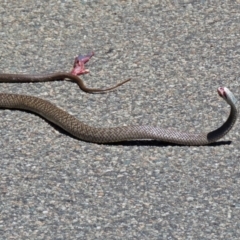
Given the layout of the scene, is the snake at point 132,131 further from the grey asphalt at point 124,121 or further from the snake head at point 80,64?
the snake head at point 80,64

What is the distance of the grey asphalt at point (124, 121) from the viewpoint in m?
6.31

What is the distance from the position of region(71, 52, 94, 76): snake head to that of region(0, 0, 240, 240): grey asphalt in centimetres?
8

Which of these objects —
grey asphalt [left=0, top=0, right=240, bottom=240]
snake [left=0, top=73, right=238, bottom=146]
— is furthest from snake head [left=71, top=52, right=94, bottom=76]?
snake [left=0, top=73, right=238, bottom=146]

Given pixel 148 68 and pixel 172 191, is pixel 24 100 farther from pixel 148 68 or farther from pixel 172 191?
pixel 172 191

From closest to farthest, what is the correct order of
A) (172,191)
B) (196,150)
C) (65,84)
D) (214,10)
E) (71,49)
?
(172,191), (196,150), (65,84), (71,49), (214,10)

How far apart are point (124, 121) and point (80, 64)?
1.06 m

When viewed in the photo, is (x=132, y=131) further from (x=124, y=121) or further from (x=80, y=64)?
(x=80, y=64)

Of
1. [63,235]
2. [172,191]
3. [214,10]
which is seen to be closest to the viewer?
[63,235]

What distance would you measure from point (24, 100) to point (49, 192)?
1387 millimetres

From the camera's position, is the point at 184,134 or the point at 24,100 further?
the point at 24,100

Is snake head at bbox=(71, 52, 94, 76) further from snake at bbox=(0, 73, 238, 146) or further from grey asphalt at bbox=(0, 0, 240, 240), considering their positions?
snake at bbox=(0, 73, 238, 146)

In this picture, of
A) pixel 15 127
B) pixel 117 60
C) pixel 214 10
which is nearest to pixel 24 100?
pixel 15 127

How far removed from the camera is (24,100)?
7.84m

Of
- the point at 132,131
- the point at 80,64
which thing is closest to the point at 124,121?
the point at 132,131
